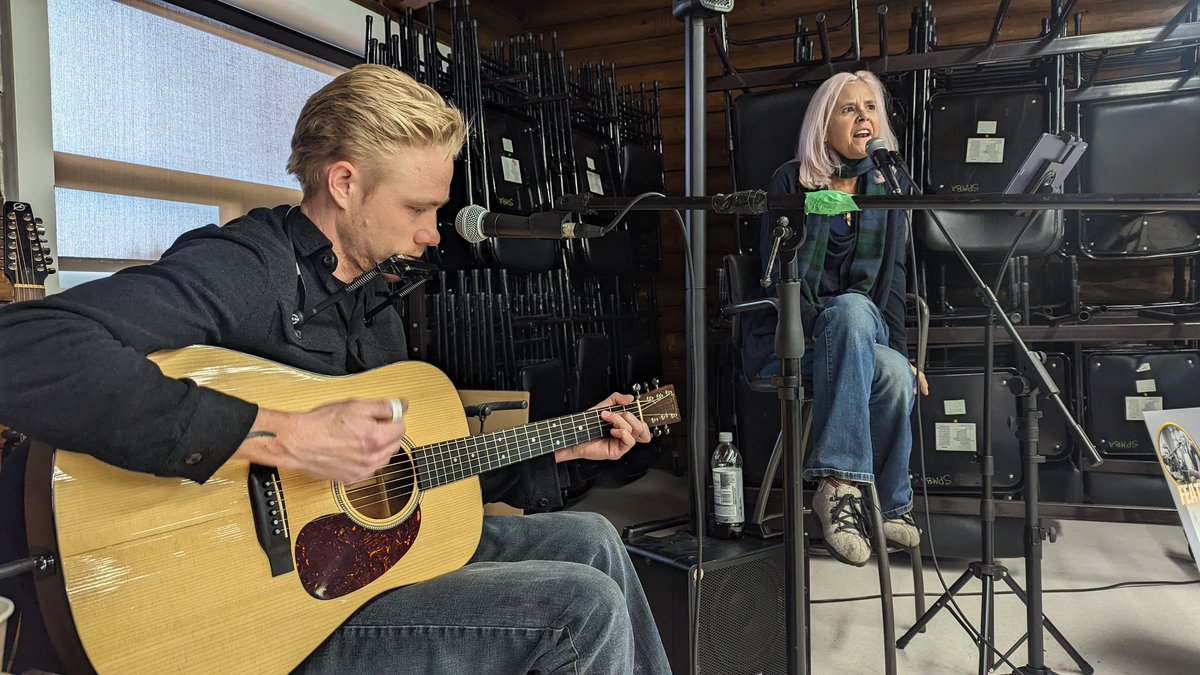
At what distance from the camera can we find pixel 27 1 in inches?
90.9

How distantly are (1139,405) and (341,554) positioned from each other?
2.87 meters

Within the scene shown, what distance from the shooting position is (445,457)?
1316mm

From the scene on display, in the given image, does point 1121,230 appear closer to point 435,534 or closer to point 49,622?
point 435,534

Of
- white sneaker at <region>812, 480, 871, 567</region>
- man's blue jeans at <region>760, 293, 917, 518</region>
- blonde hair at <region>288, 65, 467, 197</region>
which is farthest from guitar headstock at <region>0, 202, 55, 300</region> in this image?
white sneaker at <region>812, 480, 871, 567</region>

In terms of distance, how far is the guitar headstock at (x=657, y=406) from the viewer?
1.54m

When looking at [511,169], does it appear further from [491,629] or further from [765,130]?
[491,629]

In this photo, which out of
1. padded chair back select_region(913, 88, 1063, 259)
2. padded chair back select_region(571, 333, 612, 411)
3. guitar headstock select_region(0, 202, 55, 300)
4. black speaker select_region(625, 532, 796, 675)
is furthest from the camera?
padded chair back select_region(571, 333, 612, 411)

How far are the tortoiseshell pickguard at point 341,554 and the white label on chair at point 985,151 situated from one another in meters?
2.67

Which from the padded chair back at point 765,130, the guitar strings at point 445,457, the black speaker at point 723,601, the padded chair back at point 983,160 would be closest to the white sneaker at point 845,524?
the black speaker at point 723,601

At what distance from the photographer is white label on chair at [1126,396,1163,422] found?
9.21 ft

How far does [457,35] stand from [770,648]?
2.56m

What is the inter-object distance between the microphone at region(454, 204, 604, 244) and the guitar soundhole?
374 mm

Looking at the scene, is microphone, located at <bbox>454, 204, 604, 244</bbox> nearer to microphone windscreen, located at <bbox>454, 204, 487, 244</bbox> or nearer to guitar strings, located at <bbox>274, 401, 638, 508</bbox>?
microphone windscreen, located at <bbox>454, 204, 487, 244</bbox>

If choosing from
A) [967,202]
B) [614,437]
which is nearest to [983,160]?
[967,202]
